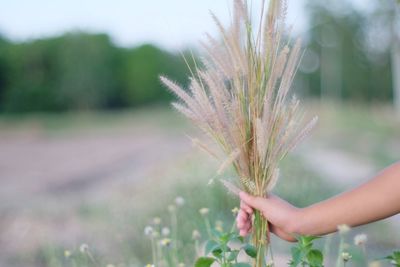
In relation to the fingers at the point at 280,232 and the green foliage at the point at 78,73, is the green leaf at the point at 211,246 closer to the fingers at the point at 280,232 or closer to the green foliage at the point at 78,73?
the fingers at the point at 280,232

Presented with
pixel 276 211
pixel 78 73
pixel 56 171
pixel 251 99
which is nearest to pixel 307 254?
pixel 276 211

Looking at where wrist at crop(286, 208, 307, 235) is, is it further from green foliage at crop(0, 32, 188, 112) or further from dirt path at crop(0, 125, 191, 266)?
green foliage at crop(0, 32, 188, 112)

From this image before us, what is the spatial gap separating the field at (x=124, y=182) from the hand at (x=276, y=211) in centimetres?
28

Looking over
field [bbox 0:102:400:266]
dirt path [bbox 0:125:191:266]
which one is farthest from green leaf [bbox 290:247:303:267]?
dirt path [bbox 0:125:191:266]

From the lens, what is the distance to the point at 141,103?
141ft

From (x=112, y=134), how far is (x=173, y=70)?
11.0 m

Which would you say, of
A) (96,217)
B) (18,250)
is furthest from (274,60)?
(96,217)

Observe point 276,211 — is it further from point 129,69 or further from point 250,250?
point 129,69

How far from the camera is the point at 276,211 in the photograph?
61.2 inches

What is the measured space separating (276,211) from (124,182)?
304 inches

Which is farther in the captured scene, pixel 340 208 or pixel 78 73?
pixel 78 73

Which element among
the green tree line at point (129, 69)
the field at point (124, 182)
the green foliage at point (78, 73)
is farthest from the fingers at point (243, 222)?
the green foliage at point (78, 73)

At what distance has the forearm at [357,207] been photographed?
147 cm

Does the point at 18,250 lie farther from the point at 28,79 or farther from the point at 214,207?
the point at 28,79
